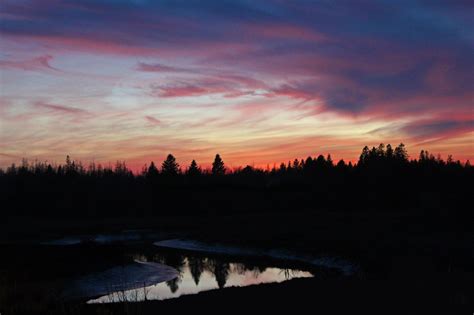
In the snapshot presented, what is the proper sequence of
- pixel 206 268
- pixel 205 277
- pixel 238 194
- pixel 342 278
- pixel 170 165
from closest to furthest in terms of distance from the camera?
1. pixel 342 278
2. pixel 205 277
3. pixel 206 268
4. pixel 238 194
5. pixel 170 165

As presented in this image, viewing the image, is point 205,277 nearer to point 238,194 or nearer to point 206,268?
point 206,268

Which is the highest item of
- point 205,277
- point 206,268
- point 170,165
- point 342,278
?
point 170,165

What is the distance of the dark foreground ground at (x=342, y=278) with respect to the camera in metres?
23.6

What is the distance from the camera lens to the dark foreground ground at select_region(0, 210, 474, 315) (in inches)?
929

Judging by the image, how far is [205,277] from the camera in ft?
136

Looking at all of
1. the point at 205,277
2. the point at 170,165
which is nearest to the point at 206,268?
the point at 205,277

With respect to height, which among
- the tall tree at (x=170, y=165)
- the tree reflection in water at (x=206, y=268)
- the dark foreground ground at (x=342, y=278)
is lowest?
the tree reflection in water at (x=206, y=268)

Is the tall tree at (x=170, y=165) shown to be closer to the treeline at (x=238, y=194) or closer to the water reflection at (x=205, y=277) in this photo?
the treeline at (x=238, y=194)

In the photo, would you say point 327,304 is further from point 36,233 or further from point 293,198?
point 293,198

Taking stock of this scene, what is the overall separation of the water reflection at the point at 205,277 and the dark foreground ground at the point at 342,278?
5.01 m

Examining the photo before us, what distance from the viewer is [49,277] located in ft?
128

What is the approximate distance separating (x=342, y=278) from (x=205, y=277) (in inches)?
530

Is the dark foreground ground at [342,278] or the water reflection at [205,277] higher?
the dark foreground ground at [342,278]

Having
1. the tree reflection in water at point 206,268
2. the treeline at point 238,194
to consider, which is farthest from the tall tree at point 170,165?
the tree reflection in water at point 206,268
